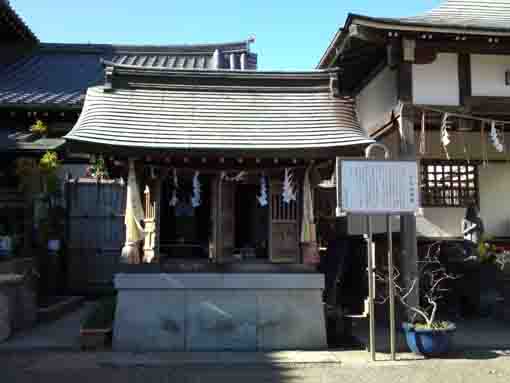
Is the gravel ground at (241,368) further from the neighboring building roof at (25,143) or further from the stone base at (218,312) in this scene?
the neighboring building roof at (25,143)

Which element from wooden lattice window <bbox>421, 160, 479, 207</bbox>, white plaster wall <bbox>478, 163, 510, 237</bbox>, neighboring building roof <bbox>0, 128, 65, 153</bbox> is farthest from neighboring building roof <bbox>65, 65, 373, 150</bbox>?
white plaster wall <bbox>478, 163, 510, 237</bbox>

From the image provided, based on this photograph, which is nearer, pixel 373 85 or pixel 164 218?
pixel 164 218

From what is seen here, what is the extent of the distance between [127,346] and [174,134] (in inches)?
164

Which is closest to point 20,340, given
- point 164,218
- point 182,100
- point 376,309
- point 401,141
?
point 164,218

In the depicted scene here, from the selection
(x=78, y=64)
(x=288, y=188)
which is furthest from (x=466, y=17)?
(x=78, y=64)

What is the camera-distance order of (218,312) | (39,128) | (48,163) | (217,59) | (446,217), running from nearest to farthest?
1. (218,312)
2. (48,163)
3. (39,128)
4. (446,217)
5. (217,59)

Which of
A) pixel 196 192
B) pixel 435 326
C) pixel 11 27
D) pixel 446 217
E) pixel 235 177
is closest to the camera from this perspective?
pixel 435 326

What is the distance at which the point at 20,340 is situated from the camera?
962 centimetres

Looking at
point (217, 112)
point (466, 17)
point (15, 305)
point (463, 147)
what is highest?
point (466, 17)

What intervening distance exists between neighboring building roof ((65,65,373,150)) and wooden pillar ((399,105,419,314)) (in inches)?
40.7

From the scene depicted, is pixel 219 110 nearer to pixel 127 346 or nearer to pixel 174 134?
pixel 174 134

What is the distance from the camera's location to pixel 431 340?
8.52 meters

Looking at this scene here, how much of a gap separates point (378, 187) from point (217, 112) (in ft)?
12.5

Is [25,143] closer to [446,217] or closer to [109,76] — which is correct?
[109,76]
